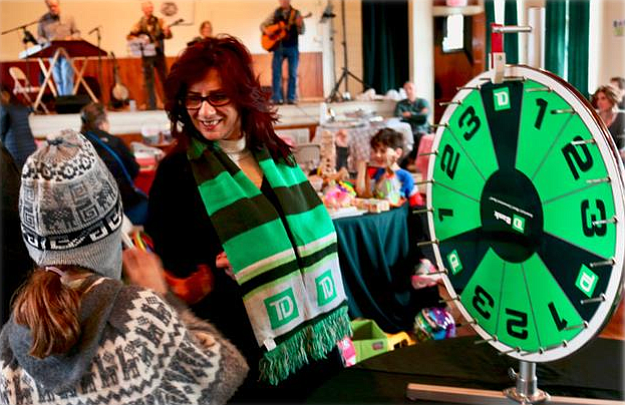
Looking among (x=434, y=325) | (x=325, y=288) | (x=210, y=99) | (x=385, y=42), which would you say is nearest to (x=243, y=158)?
(x=210, y=99)

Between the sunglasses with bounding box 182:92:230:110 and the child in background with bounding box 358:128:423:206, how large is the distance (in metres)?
1.76

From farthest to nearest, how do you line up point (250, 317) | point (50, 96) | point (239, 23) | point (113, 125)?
point (239, 23), point (50, 96), point (113, 125), point (250, 317)

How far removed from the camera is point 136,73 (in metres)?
9.74

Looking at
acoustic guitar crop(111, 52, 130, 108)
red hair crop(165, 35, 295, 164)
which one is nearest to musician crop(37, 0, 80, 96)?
acoustic guitar crop(111, 52, 130, 108)

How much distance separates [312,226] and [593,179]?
0.85m

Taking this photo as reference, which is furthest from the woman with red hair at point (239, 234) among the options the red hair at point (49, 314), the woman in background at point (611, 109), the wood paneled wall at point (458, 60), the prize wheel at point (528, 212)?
the wood paneled wall at point (458, 60)

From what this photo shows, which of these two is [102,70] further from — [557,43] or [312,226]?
[312,226]

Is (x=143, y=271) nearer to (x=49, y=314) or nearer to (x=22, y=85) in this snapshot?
(x=49, y=314)

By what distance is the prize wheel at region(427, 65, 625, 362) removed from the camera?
834 mm

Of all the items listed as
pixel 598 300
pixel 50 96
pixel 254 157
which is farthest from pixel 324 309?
pixel 50 96

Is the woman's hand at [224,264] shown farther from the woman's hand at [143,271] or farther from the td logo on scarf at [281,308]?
the woman's hand at [143,271]

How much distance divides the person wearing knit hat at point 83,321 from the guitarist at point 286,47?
7302mm

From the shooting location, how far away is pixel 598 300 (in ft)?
2.73

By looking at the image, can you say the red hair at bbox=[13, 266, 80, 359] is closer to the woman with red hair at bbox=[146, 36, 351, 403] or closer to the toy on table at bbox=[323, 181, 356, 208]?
the woman with red hair at bbox=[146, 36, 351, 403]
